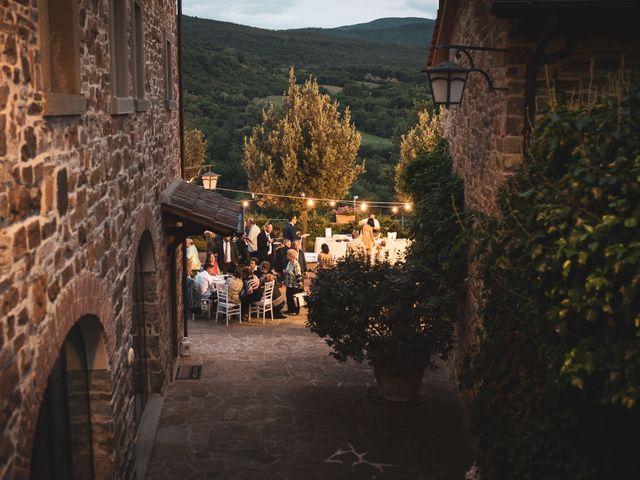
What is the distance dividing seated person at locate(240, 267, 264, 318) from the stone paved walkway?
7.10 feet

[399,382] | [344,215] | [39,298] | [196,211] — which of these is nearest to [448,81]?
[196,211]

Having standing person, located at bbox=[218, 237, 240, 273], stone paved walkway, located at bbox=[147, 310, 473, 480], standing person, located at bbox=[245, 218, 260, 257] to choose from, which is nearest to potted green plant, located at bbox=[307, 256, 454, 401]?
stone paved walkway, located at bbox=[147, 310, 473, 480]

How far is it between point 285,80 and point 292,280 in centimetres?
4301

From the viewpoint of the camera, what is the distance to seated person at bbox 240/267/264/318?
1517 cm

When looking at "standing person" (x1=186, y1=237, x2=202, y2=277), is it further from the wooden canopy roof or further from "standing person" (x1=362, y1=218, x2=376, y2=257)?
the wooden canopy roof

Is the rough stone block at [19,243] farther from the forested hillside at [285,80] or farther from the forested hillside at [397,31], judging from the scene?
the forested hillside at [397,31]

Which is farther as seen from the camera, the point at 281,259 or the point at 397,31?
the point at 397,31

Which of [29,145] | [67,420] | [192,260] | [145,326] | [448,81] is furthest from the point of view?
[192,260]

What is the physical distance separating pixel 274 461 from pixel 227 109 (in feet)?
134

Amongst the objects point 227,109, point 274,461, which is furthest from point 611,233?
point 227,109

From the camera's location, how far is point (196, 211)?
10.6 meters

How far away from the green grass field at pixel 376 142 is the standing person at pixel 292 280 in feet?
103

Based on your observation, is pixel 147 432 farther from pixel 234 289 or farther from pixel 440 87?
pixel 234 289

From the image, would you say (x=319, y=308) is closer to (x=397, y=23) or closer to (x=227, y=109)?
(x=227, y=109)
